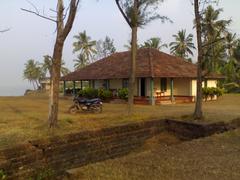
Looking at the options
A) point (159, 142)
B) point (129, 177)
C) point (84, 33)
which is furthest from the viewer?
point (84, 33)

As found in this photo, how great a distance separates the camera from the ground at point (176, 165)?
19.3 feet

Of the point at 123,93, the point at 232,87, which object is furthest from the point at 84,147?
the point at 232,87

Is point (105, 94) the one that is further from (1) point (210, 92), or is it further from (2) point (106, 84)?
(1) point (210, 92)

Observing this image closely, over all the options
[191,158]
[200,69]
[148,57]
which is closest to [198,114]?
[200,69]

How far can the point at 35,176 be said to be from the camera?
777 centimetres

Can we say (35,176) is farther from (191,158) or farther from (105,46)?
(105,46)

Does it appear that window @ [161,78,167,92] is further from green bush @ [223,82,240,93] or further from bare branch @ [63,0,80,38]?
bare branch @ [63,0,80,38]

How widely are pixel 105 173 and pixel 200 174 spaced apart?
1.71 meters

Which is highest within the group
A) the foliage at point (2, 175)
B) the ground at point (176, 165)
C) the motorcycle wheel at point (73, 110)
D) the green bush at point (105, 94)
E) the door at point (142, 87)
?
the door at point (142, 87)

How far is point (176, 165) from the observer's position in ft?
21.5

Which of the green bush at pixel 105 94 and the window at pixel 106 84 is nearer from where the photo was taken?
the green bush at pixel 105 94

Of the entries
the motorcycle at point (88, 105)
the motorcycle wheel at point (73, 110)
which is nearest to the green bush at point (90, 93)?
the motorcycle at point (88, 105)

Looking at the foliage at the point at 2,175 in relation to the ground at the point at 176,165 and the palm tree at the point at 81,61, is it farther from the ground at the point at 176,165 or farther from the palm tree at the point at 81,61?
the palm tree at the point at 81,61

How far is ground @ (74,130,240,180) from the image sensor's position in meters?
5.89
